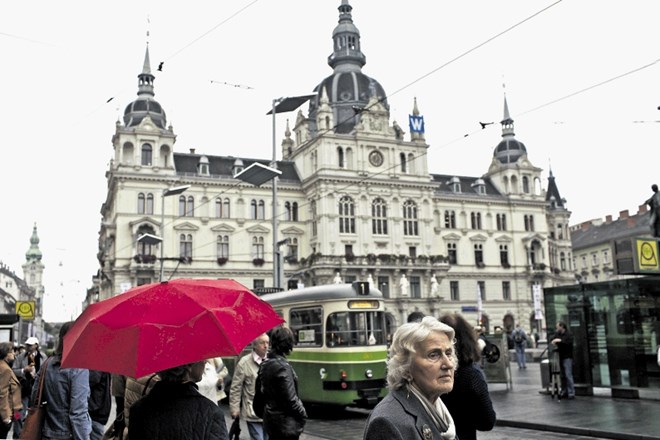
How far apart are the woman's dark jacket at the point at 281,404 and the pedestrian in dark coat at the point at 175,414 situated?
2709 millimetres

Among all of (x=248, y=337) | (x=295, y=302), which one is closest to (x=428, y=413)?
(x=248, y=337)

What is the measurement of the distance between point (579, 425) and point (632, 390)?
190 inches

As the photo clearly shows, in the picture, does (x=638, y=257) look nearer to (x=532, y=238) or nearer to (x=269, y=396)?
(x=269, y=396)

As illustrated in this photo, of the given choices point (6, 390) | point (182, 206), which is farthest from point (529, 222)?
point (6, 390)

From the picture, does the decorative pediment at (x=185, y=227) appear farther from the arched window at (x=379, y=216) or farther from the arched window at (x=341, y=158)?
the arched window at (x=379, y=216)

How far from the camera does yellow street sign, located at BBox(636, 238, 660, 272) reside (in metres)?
15.5

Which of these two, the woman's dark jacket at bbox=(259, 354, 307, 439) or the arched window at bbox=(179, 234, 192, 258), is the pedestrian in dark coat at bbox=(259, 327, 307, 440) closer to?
the woman's dark jacket at bbox=(259, 354, 307, 439)

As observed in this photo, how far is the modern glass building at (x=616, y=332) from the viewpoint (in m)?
15.8

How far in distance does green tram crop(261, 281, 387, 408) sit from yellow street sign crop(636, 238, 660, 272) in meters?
6.17

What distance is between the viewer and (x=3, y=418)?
26.4ft

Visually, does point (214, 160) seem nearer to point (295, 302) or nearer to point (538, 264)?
point (538, 264)

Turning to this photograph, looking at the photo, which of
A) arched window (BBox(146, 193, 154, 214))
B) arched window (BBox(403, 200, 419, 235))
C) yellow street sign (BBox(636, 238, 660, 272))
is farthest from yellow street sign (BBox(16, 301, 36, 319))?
arched window (BBox(403, 200, 419, 235))

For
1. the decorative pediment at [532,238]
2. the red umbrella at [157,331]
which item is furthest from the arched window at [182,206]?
the red umbrella at [157,331]

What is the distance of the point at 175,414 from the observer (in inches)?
135
